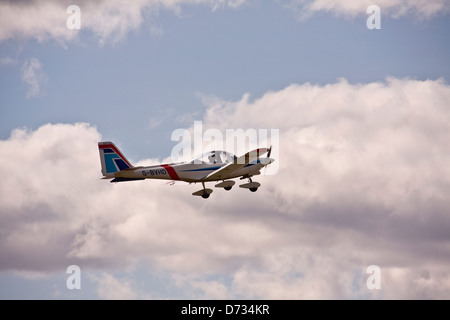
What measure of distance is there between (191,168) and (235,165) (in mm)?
3612

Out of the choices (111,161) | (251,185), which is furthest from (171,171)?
(251,185)

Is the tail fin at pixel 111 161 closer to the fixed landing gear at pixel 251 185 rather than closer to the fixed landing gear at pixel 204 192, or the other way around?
the fixed landing gear at pixel 204 192

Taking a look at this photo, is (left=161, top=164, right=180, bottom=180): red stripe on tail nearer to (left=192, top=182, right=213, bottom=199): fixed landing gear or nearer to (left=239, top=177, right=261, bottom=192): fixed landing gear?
(left=192, top=182, right=213, bottom=199): fixed landing gear

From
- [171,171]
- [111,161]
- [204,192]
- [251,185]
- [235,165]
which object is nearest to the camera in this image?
[111,161]

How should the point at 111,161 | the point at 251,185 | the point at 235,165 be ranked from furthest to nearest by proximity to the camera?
the point at 251,185 < the point at 235,165 < the point at 111,161

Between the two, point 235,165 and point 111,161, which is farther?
point 235,165

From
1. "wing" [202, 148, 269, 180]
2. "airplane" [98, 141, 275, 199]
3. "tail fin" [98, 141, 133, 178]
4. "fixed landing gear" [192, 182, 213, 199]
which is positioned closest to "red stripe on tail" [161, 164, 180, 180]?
"airplane" [98, 141, 275, 199]

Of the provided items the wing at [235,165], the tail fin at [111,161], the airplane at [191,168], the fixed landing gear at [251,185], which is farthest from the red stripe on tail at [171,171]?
the fixed landing gear at [251,185]

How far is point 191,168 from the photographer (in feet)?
152

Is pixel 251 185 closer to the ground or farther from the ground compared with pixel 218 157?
closer to the ground

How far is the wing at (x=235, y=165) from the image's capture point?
45.4 m

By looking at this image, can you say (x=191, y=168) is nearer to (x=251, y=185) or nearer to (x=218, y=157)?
(x=218, y=157)

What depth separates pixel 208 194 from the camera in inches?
1889
